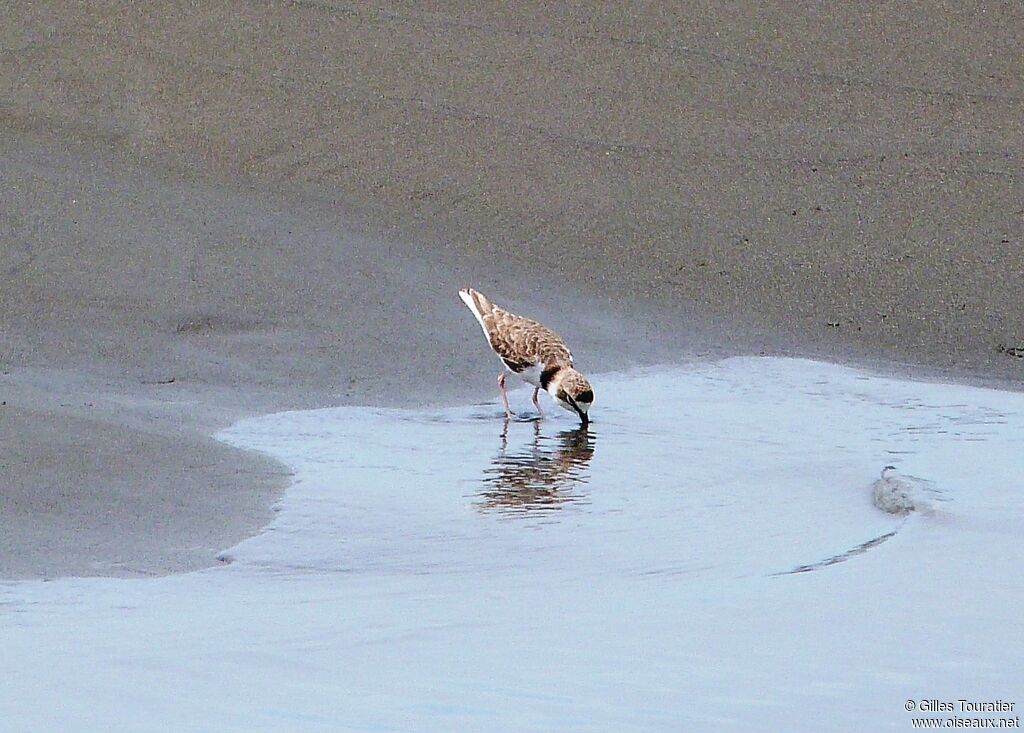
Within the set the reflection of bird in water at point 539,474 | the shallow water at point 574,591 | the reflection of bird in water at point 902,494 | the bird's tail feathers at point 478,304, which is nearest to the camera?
the shallow water at point 574,591

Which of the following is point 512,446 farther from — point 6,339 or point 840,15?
point 840,15

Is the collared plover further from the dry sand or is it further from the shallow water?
the dry sand

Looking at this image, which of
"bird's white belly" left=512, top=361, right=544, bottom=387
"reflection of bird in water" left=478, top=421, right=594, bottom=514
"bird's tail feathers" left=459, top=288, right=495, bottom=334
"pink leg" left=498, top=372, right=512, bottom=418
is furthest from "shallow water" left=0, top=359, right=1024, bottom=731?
"bird's tail feathers" left=459, top=288, right=495, bottom=334

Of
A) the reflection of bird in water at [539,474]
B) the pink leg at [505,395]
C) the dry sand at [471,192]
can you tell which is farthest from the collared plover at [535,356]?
the dry sand at [471,192]

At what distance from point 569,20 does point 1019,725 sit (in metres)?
8.39

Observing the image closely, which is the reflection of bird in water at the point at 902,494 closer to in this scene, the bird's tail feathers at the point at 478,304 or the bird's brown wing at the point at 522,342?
the bird's brown wing at the point at 522,342

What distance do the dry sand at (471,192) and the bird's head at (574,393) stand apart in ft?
2.26

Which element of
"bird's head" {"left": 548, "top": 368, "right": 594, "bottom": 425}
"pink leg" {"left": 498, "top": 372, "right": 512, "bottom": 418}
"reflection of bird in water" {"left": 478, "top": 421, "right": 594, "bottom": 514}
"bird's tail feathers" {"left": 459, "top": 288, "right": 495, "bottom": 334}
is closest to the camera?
"reflection of bird in water" {"left": 478, "top": 421, "right": 594, "bottom": 514}

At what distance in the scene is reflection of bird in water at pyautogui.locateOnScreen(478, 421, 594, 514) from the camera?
593 centimetres

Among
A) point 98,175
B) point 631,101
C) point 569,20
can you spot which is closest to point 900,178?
point 631,101

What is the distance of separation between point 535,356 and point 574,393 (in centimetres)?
48

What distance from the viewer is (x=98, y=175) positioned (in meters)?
9.75

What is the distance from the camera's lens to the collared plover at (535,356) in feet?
24.2

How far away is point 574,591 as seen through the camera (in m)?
4.71
